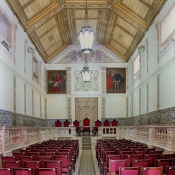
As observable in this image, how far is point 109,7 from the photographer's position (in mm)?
19719

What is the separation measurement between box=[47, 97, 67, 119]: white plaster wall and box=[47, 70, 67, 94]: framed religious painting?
0.78 meters

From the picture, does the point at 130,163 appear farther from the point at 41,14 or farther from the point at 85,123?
the point at 85,123

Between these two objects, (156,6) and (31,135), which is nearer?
(31,135)

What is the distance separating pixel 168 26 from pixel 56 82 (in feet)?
49.7

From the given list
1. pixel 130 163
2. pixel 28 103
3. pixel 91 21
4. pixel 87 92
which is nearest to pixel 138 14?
pixel 91 21

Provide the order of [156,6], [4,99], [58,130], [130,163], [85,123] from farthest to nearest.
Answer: [85,123], [58,130], [156,6], [4,99], [130,163]

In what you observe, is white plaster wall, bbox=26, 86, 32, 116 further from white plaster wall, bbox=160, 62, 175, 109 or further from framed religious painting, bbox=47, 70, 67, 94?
white plaster wall, bbox=160, 62, 175, 109

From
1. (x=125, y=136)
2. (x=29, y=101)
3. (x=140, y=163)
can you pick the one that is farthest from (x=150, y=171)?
(x=29, y=101)

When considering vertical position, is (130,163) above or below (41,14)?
below

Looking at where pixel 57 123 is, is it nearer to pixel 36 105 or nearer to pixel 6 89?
pixel 36 105

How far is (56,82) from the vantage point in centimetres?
2800

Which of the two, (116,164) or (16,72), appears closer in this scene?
(116,164)

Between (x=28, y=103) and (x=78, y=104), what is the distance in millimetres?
8652

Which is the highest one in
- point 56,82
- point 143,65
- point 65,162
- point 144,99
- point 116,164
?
point 143,65
